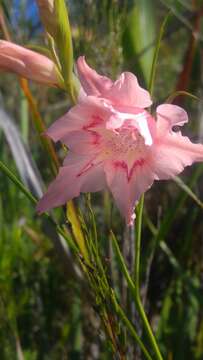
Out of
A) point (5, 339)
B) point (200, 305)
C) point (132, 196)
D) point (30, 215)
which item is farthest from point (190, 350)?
point (132, 196)

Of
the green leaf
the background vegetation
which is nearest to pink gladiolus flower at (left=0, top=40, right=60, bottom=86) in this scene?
the background vegetation

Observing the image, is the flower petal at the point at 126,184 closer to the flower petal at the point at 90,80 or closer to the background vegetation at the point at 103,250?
the flower petal at the point at 90,80

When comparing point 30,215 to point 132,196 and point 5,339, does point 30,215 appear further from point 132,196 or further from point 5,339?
point 132,196

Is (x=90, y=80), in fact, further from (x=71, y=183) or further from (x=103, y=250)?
(x=103, y=250)

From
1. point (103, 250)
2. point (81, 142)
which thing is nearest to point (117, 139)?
point (81, 142)

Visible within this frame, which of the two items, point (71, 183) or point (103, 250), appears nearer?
point (71, 183)

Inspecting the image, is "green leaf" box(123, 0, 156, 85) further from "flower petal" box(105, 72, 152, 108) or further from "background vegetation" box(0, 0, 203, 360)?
"flower petal" box(105, 72, 152, 108)
